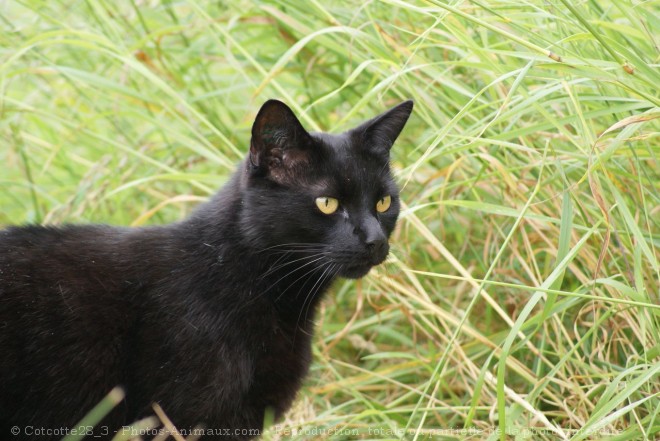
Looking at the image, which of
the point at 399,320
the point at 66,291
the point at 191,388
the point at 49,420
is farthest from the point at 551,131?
the point at 49,420

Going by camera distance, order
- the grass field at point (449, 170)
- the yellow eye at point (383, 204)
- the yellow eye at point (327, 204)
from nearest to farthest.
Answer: the grass field at point (449, 170)
the yellow eye at point (327, 204)
the yellow eye at point (383, 204)

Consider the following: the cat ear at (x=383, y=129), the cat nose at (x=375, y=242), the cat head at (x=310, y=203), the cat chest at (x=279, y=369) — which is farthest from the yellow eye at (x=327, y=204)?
the cat chest at (x=279, y=369)

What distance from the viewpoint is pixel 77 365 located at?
1911mm

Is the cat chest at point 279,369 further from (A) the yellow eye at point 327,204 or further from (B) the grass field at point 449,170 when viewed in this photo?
(A) the yellow eye at point 327,204

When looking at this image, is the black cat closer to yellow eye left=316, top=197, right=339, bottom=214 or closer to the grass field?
yellow eye left=316, top=197, right=339, bottom=214

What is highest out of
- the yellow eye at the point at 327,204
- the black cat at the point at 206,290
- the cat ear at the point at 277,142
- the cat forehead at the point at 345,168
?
the cat ear at the point at 277,142

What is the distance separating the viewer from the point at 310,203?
2.01m

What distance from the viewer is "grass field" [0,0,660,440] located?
1896mm

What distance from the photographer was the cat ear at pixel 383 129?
215 centimetres

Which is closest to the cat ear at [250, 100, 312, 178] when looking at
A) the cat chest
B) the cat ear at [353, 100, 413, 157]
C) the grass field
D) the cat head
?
the cat head

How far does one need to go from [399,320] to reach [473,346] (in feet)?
1.38

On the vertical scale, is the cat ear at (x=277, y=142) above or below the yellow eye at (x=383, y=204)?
above

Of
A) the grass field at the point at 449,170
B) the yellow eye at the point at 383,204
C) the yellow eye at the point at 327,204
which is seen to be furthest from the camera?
the yellow eye at the point at 383,204

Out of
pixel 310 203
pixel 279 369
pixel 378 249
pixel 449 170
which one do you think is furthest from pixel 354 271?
pixel 449 170
